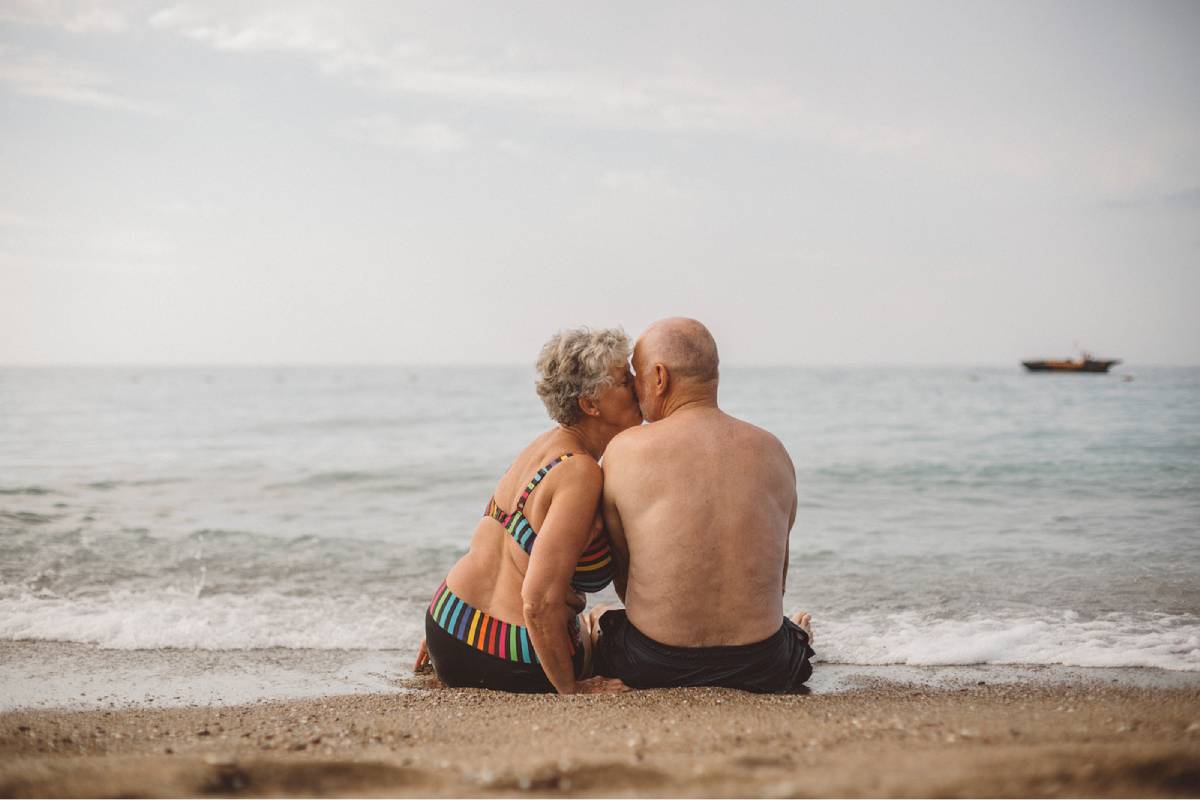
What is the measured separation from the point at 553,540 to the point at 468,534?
230 inches

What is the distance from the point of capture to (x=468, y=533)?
8.91 metres

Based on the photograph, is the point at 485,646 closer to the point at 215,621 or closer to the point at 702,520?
the point at 702,520

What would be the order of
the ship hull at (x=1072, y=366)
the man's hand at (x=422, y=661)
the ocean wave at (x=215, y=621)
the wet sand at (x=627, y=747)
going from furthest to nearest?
the ship hull at (x=1072, y=366) < the ocean wave at (x=215, y=621) < the man's hand at (x=422, y=661) < the wet sand at (x=627, y=747)

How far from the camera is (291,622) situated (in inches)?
213

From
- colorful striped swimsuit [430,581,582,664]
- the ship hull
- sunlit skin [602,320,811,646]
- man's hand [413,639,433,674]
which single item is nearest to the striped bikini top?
sunlit skin [602,320,811,646]

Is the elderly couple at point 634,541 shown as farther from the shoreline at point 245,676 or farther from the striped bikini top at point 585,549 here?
the shoreline at point 245,676

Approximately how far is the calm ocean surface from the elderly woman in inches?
64.6

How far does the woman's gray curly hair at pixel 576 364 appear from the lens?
3.39 meters

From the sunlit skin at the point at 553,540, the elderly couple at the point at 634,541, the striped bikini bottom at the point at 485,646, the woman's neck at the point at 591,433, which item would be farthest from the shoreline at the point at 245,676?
the woman's neck at the point at 591,433

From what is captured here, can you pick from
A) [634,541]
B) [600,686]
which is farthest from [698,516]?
[600,686]

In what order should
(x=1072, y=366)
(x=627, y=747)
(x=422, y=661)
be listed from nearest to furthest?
1. (x=627, y=747)
2. (x=422, y=661)
3. (x=1072, y=366)

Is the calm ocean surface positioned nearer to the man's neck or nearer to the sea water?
the sea water

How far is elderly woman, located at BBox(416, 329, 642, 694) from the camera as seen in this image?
10.7 feet

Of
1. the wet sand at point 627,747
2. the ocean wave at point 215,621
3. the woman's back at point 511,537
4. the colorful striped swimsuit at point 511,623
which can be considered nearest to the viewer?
the wet sand at point 627,747
